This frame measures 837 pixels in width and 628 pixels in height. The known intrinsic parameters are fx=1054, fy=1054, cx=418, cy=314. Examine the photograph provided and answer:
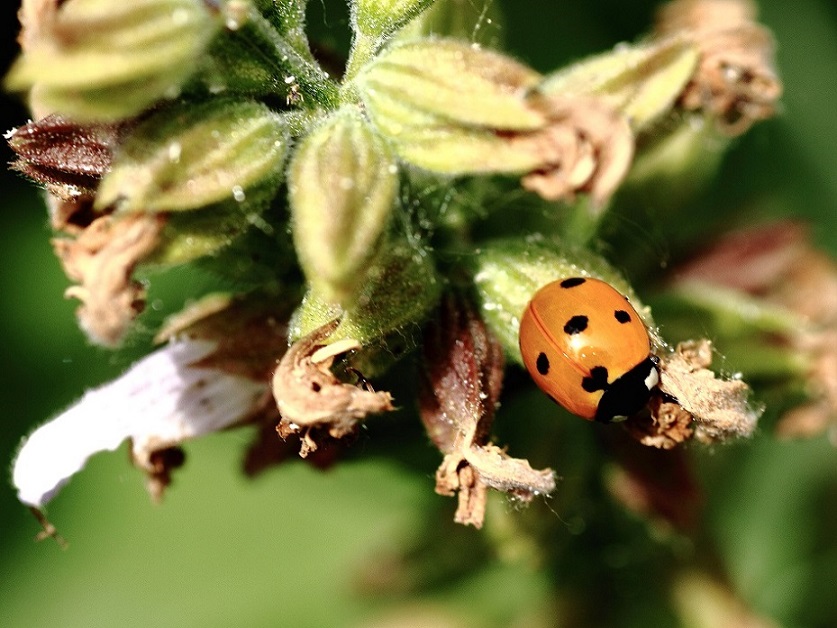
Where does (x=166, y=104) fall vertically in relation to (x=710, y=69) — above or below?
above

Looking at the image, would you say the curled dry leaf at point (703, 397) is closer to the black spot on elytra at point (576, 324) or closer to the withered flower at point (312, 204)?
the withered flower at point (312, 204)

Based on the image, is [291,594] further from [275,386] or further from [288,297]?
[275,386]

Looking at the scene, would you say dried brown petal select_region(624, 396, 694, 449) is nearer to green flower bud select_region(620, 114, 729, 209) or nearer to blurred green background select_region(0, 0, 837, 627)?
green flower bud select_region(620, 114, 729, 209)

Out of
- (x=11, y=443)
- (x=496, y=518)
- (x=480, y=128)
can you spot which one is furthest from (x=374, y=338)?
(x=11, y=443)

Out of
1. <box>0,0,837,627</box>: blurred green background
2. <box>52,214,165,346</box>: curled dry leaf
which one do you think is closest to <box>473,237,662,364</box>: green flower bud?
<box>52,214,165,346</box>: curled dry leaf

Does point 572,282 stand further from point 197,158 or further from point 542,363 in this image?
point 197,158

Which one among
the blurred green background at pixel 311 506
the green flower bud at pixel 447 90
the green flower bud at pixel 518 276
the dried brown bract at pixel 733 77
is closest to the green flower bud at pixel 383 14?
the green flower bud at pixel 447 90
